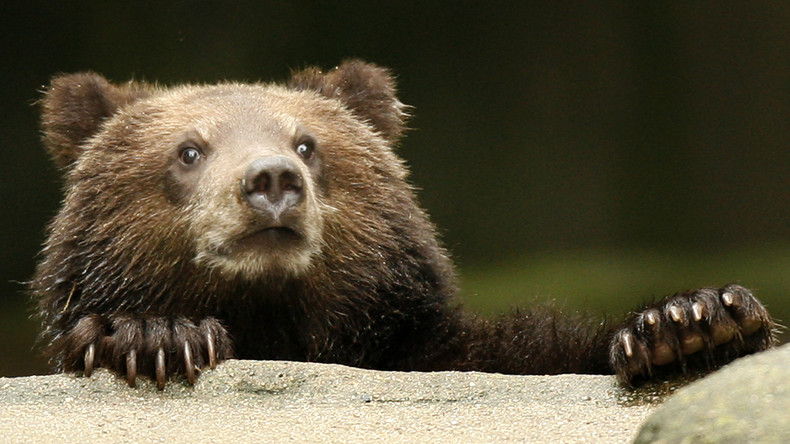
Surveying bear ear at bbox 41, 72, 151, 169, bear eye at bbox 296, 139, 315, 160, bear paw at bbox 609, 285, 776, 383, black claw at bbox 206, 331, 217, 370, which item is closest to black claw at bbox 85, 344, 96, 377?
black claw at bbox 206, 331, 217, 370

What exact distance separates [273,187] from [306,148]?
36.3 inches

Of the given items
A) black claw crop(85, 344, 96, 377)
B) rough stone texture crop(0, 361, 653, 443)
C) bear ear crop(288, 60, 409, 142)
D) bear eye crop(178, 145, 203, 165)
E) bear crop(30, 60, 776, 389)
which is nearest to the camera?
rough stone texture crop(0, 361, 653, 443)

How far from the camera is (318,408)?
3.60 metres

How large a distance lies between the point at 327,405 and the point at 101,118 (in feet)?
8.52

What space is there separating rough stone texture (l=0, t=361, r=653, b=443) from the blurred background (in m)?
6.52

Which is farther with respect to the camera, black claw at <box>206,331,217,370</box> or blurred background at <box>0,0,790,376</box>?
blurred background at <box>0,0,790,376</box>

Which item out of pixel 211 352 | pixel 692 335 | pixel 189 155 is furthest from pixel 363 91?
pixel 692 335

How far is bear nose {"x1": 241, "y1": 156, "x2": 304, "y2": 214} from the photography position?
4262mm

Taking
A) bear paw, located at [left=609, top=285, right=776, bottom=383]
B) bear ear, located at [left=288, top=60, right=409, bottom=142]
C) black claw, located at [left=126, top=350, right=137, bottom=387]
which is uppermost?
bear ear, located at [left=288, top=60, right=409, bottom=142]

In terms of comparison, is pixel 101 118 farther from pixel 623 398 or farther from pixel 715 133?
pixel 715 133

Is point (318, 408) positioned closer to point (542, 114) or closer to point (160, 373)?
point (160, 373)

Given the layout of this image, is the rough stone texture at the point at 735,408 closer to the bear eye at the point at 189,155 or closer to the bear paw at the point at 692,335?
the bear paw at the point at 692,335

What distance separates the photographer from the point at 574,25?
1029cm

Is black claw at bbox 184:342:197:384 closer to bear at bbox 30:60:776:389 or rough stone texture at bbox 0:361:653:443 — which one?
rough stone texture at bbox 0:361:653:443
